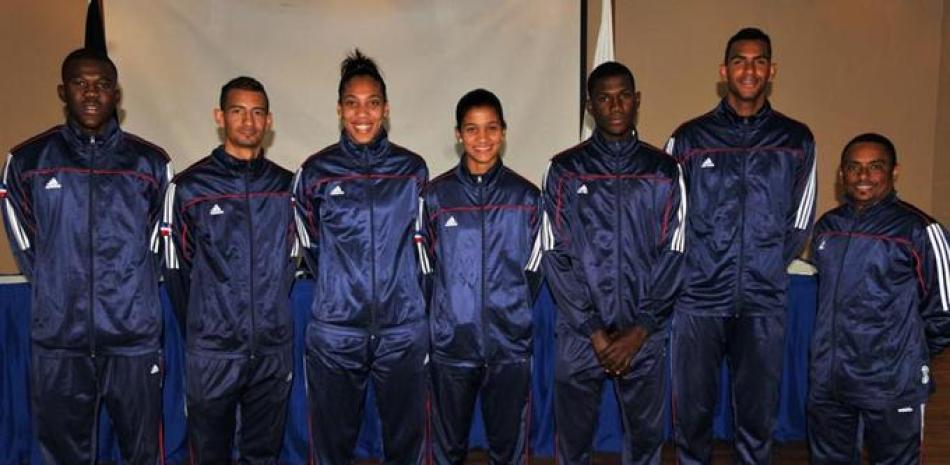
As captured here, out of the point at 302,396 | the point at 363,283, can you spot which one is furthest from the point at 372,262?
the point at 302,396

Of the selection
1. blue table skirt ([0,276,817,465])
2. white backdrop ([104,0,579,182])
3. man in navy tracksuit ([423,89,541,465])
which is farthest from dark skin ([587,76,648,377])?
white backdrop ([104,0,579,182])

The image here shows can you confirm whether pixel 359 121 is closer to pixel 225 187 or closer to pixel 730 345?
pixel 225 187

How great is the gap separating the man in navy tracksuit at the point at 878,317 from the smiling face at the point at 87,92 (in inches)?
102

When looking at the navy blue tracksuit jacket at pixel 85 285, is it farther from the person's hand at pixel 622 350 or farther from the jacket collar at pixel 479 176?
the person's hand at pixel 622 350

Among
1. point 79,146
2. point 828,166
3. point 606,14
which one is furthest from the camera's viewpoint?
point 828,166

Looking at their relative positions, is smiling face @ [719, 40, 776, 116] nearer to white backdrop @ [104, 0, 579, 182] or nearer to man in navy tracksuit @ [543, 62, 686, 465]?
man in navy tracksuit @ [543, 62, 686, 465]

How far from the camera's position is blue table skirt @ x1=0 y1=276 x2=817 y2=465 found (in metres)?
3.41

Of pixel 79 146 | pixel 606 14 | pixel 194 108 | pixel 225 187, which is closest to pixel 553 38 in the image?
pixel 606 14

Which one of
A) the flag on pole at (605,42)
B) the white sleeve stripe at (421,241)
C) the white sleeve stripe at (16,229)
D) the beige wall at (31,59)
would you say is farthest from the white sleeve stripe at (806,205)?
the beige wall at (31,59)

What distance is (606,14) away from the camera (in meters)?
4.46

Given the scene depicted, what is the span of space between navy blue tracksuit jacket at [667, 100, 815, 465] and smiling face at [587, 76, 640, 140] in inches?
12.7

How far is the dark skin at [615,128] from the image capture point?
2721 millimetres

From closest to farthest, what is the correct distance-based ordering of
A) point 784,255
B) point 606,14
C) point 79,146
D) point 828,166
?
point 79,146, point 784,255, point 606,14, point 828,166

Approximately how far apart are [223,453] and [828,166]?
4.41 metres
